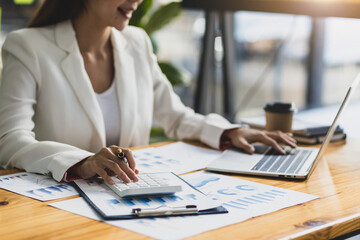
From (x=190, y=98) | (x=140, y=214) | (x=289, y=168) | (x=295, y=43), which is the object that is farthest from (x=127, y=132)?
(x=295, y=43)

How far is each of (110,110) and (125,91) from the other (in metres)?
0.09

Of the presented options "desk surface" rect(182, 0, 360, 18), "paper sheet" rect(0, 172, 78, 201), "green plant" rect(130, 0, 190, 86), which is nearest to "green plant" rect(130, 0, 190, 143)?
"green plant" rect(130, 0, 190, 86)

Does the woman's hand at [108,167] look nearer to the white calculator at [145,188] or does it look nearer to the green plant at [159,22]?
the white calculator at [145,188]

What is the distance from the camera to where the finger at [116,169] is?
120 centimetres

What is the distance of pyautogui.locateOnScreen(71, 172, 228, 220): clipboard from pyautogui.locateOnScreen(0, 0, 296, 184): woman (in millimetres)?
174

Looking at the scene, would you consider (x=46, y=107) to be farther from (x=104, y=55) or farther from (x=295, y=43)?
(x=295, y=43)

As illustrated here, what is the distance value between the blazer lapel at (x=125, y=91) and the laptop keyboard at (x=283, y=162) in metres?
0.55

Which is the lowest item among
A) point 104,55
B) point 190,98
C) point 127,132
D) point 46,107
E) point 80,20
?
point 190,98

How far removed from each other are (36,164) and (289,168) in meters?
0.69

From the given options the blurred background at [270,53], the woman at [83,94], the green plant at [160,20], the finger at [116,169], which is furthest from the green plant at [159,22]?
the finger at [116,169]

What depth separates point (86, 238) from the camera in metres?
0.93

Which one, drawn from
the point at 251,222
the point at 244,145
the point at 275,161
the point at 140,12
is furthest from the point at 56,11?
the point at 140,12

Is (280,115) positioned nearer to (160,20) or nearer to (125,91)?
(125,91)

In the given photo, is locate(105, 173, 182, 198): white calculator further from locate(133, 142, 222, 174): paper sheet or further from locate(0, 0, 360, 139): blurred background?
locate(0, 0, 360, 139): blurred background
